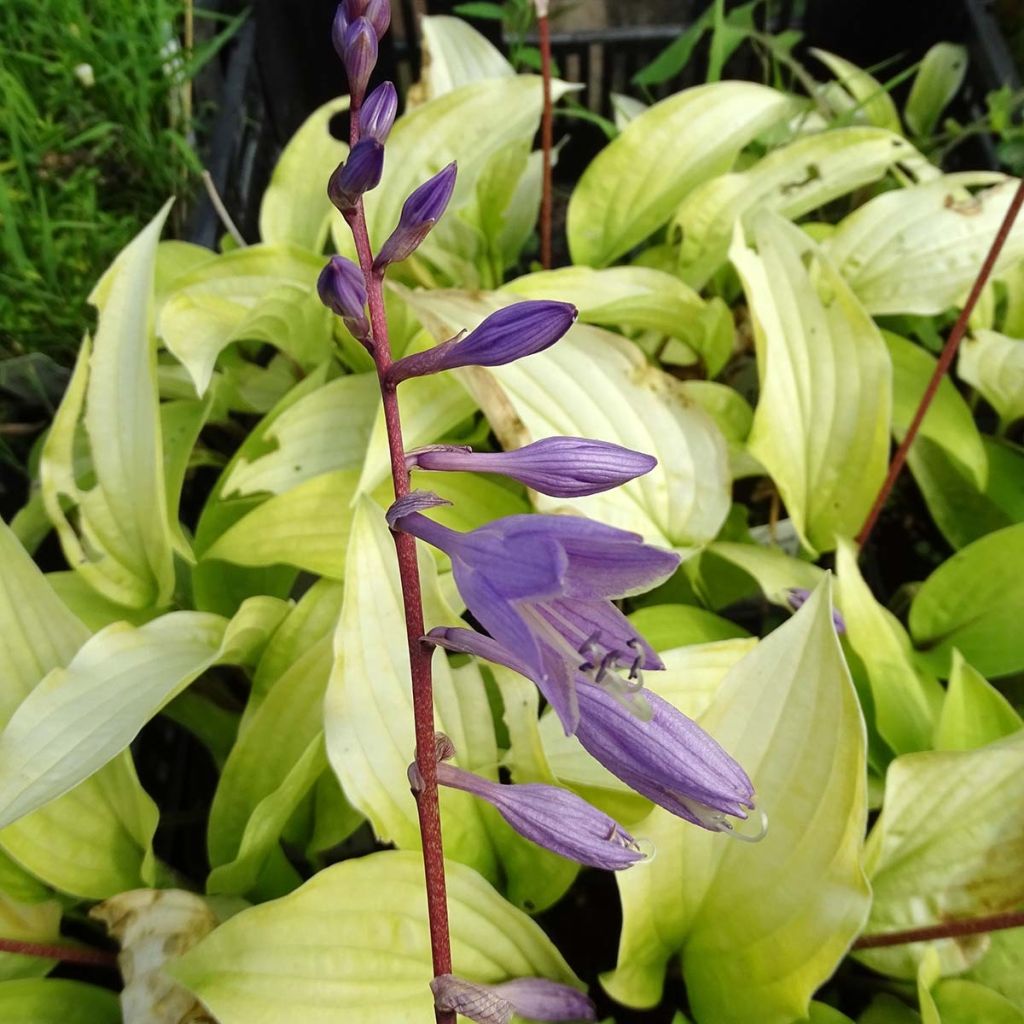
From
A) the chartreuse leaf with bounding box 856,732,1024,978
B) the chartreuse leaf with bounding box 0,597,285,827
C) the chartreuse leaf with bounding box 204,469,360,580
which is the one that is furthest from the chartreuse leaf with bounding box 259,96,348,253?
the chartreuse leaf with bounding box 856,732,1024,978

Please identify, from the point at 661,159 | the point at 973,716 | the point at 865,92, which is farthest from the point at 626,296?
the point at 865,92

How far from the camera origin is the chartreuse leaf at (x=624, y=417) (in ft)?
2.73

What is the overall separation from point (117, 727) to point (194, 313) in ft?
1.62

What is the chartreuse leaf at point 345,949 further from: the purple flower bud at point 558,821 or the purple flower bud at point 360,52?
the purple flower bud at point 360,52

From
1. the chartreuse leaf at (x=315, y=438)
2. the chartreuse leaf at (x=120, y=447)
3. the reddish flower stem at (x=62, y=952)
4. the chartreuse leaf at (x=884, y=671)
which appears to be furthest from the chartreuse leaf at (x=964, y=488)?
the reddish flower stem at (x=62, y=952)

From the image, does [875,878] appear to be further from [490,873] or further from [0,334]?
[0,334]

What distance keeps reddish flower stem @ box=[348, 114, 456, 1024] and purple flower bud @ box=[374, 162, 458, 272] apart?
0.01 metres

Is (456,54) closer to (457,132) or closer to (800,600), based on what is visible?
(457,132)

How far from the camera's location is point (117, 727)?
652 mm

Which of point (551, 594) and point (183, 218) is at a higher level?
point (551, 594)

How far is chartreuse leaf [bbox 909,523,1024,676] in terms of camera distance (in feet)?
2.89

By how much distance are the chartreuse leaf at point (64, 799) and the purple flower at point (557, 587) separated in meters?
0.46

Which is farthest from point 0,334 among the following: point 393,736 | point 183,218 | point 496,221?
point 393,736

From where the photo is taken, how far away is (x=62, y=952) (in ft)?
2.37
